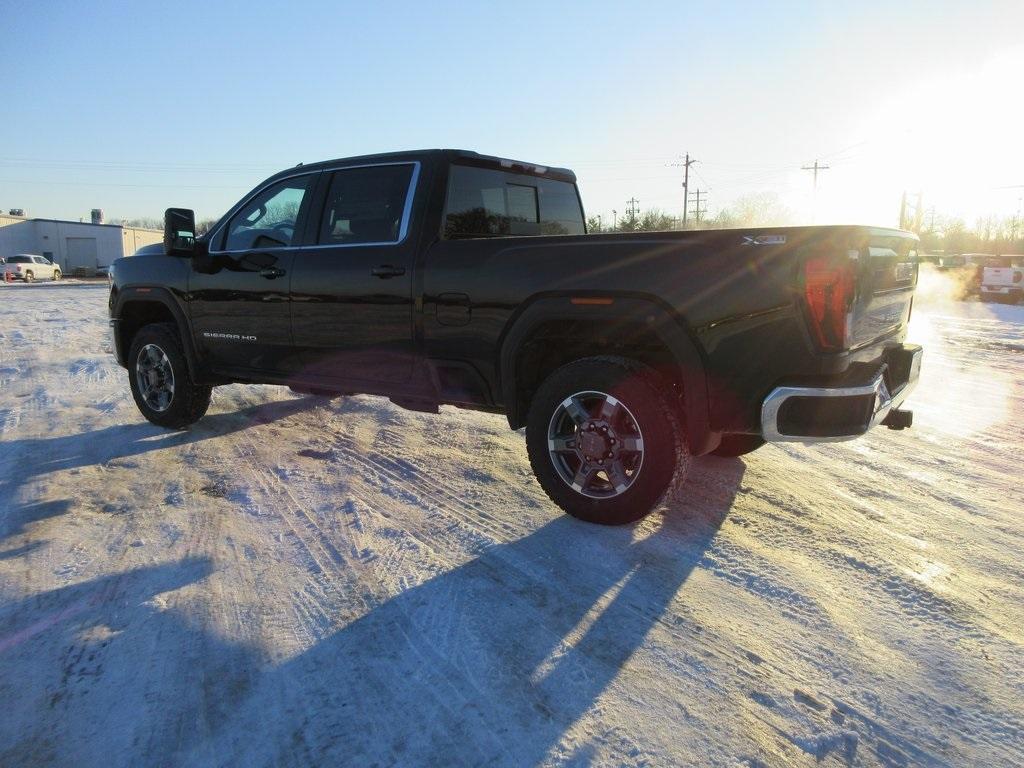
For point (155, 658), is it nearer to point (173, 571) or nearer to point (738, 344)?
point (173, 571)

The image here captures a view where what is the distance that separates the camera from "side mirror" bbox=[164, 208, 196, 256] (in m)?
5.20

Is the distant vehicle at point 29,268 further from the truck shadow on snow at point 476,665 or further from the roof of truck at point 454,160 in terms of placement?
the truck shadow on snow at point 476,665

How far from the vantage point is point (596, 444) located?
3.49 metres

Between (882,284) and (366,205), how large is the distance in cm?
310

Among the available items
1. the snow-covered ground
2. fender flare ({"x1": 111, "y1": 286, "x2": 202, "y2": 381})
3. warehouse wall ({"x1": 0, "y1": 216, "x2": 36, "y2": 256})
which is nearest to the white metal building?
warehouse wall ({"x1": 0, "y1": 216, "x2": 36, "y2": 256})

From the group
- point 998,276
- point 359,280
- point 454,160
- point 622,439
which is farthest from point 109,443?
point 998,276

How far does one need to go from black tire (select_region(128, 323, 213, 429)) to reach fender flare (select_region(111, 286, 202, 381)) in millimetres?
80

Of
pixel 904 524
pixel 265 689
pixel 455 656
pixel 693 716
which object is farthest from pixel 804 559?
pixel 265 689

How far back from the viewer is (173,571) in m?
3.04

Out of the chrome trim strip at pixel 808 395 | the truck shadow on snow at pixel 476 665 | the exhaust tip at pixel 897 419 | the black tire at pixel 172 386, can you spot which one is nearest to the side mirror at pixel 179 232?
the black tire at pixel 172 386

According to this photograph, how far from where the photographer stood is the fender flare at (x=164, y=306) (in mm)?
5453

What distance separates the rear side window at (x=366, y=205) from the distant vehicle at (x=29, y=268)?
43.5 m

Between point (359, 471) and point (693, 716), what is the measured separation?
286cm

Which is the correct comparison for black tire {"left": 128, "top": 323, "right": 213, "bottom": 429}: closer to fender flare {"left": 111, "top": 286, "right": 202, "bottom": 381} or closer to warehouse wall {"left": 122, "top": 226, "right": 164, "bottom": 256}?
fender flare {"left": 111, "top": 286, "right": 202, "bottom": 381}
